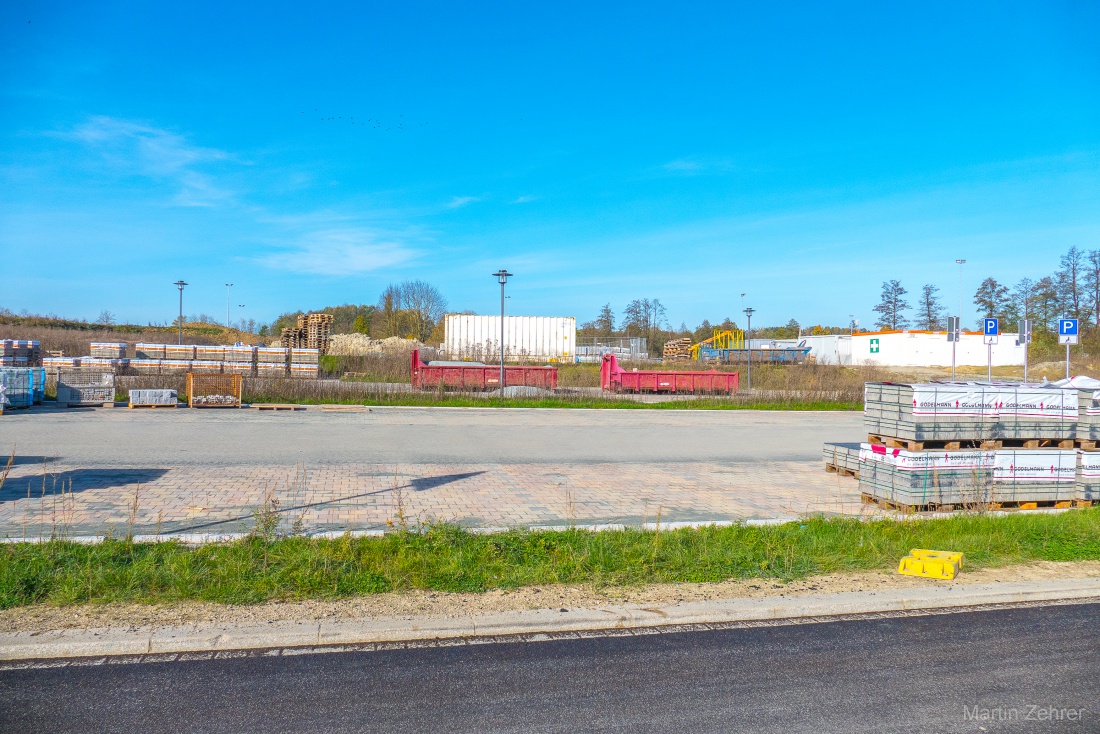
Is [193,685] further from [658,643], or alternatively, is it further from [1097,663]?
[1097,663]

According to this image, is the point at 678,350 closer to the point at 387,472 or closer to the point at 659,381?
the point at 659,381

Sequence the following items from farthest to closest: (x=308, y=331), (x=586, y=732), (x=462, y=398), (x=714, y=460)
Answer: (x=308, y=331) < (x=462, y=398) < (x=714, y=460) < (x=586, y=732)

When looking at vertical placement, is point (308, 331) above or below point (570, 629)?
above

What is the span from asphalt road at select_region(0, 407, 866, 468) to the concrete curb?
289 inches

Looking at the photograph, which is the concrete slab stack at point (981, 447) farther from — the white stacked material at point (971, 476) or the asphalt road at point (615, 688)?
the asphalt road at point (615, 688)

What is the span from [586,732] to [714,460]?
1027cm

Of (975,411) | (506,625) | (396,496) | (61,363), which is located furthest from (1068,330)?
(61,363)

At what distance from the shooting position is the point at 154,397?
21.9 meters

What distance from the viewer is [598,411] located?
24.2m

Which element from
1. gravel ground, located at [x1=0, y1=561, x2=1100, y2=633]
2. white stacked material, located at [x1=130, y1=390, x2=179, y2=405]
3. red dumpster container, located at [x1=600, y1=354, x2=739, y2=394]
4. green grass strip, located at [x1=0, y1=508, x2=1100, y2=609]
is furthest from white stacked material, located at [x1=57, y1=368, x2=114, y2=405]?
gravel ground, located at [x1=0, y1=561, x2=1100, y2=633]

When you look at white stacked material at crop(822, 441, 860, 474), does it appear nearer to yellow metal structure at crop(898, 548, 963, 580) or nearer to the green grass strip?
the green grass strip

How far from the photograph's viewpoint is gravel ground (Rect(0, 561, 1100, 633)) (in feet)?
16.8

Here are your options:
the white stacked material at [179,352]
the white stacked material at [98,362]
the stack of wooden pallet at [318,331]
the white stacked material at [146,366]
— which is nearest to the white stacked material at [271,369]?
the white stacked material at [179,352]

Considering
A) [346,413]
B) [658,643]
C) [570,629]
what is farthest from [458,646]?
[346,413]
